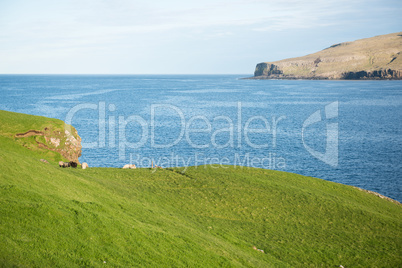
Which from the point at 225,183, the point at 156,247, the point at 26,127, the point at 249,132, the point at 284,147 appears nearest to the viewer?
the point at 156,247

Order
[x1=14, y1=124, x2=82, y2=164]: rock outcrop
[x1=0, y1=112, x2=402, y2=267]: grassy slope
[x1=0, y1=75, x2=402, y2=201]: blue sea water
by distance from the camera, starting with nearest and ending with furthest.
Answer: [x1=0, y1=112, x2=402, y2=267]: grassy slope, [x1=14, y1=124, x2=82, y2=164]: rock outcrop, [x1=0, y1=75, x2=402, y2=201]: blue sea water

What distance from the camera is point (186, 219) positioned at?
31047mm

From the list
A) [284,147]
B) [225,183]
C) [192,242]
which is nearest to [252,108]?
[284,147]

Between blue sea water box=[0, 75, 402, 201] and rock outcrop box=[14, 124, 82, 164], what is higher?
rock outcrop box=[14, 124, 82, 164]

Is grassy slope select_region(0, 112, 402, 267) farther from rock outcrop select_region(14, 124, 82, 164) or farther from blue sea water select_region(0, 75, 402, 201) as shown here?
blue sea water select_region(0, 75, 402, 201)

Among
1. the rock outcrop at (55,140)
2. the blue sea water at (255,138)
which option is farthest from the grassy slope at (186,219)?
the blue sea water at (255,138)

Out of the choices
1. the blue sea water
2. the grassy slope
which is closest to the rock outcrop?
the grassy slope

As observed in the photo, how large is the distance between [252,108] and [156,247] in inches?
5280

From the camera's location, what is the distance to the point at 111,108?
14262 cm

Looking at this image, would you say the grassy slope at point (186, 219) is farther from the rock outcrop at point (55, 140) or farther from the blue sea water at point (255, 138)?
the blue sea water at point (255, 138)

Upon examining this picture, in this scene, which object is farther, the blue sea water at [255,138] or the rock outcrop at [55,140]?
the blue sea water at [255,138]

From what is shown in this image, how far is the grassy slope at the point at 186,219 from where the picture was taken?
18.4m

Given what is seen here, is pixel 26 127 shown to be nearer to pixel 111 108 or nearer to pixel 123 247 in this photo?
pixel 123 247

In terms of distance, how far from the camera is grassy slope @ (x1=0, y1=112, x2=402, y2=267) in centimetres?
1844
